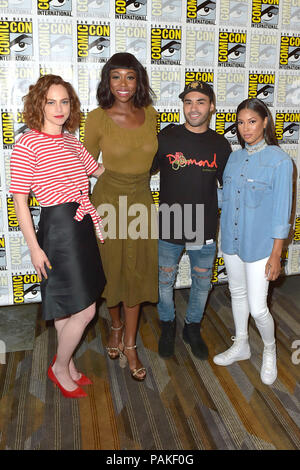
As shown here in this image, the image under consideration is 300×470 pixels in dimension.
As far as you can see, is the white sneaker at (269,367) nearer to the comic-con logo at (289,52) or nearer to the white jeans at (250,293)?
the white jeans at (250,293)

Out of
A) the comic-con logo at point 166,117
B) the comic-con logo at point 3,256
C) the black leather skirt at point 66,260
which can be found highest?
the comic-con logo at point 166,117

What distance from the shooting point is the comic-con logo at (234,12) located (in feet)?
11.1

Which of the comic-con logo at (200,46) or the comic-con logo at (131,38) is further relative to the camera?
the comic-con logo at (200,46)

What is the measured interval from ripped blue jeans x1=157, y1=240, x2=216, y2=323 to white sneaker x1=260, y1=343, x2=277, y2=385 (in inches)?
21.1

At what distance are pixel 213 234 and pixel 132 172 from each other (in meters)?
0.69

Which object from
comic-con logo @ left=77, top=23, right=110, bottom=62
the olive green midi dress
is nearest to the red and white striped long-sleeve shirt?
the olive green midi dress

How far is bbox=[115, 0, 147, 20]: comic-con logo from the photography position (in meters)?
3.15

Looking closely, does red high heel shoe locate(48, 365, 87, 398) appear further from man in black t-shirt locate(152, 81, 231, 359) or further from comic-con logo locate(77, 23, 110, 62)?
comic-con logo locate(77, 23, 110, 62)

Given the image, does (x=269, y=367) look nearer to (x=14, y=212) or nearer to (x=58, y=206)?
(x=58, y=206)

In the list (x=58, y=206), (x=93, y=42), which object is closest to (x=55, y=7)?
(x=93, y=42)

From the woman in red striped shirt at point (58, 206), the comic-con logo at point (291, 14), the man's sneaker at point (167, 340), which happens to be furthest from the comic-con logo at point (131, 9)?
the man's sneaker at point (167, 340)

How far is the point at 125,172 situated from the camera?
93.2 inches

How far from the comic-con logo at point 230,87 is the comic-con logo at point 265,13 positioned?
0.44 metres
